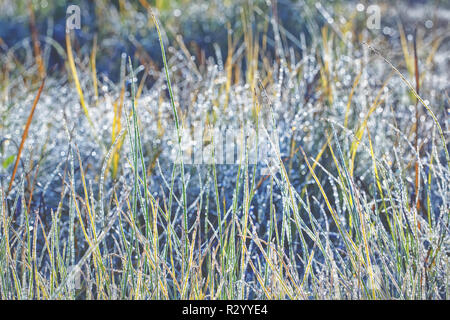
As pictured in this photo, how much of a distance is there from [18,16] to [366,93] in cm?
215

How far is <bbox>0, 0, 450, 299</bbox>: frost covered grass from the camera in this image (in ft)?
3.09

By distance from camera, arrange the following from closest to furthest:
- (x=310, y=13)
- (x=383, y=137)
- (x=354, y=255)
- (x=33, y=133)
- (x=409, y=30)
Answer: (x=354, y=255)
(x=383, y=137)
(x=33, y=133)
(x=310, y=13)
(x=409, y=30)

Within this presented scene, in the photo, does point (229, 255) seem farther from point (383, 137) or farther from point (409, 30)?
point (409, 30)

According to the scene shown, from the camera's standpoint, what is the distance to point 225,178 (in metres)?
1.38

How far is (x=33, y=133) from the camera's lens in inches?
61.5

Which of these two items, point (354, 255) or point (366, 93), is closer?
point (354, 255)

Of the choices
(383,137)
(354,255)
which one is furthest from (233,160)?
(354,255)

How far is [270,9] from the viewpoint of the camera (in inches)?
108

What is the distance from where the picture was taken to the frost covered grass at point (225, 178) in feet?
3.09
